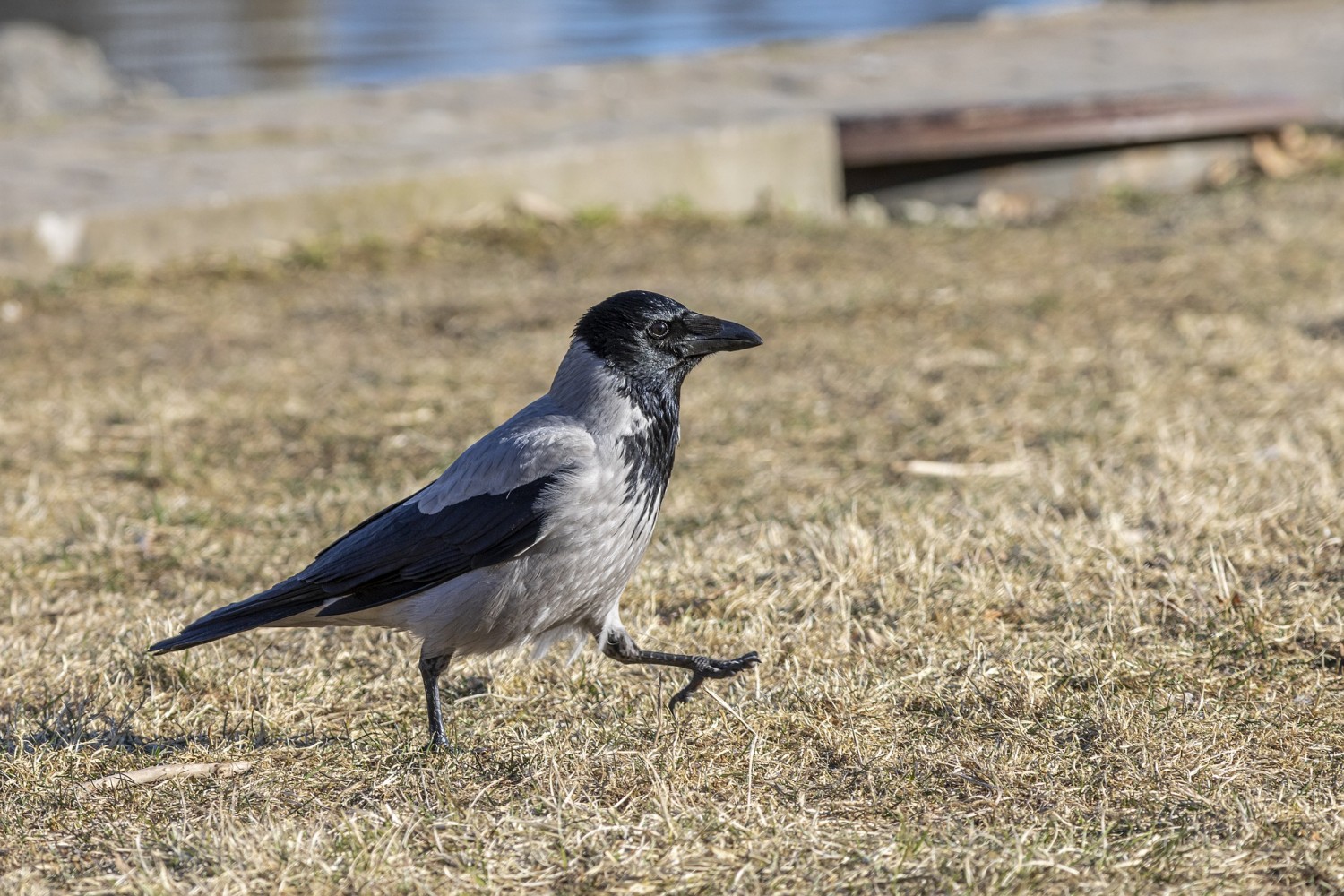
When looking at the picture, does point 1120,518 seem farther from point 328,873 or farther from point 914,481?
point 328,873

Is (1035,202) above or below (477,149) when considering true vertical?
below

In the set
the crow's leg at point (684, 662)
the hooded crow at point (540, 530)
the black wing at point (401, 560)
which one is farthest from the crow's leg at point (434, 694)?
the crow's leg at point (684, 662)

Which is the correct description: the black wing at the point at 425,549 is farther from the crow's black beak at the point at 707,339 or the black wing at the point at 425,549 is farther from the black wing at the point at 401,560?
the crow's black beak at the point at 707,339

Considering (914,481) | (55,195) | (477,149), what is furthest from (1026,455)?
(55,195)

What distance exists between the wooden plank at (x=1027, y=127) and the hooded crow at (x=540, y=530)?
591cm

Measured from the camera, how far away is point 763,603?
3977mm

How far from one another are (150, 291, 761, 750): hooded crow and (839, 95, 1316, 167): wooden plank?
5.91 m

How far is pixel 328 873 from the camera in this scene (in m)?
2.70

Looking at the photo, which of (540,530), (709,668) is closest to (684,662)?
(709,668)

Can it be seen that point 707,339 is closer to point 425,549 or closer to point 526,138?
point 425,549

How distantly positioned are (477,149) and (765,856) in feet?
21.6

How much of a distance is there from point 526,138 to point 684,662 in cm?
621

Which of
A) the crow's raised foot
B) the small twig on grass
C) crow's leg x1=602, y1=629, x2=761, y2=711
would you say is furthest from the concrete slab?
the crow's raised foot

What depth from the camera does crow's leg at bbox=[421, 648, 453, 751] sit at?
3281 millimetres
